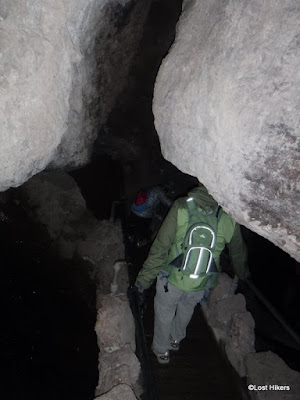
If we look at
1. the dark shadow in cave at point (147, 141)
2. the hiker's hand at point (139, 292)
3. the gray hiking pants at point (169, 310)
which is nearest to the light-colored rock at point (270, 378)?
the gray hiking pants at point (169, 310)

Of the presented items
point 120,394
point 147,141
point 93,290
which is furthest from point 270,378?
point 147,141

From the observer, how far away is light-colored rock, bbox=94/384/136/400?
2.80 meters

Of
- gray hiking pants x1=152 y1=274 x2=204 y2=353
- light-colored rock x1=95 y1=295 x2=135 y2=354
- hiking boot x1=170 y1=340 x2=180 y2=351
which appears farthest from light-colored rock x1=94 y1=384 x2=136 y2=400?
hiking boot x1=170 y1=340 x2=180 y2=351

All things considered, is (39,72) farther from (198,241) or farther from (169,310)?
(169,310)

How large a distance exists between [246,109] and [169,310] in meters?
2.26

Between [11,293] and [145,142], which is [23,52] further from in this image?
[145,142]

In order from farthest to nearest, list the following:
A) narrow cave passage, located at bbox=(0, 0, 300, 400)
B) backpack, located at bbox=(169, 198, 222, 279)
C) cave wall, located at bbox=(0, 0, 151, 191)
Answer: narrow cave passage, located at bbox=(0, 0, 300, 400) < backpack, located at bbox=(169, 198, 222, 279) < cave wall, located at bbox=(0, 0, 151, 191)

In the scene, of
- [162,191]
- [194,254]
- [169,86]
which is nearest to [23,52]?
[169,86]

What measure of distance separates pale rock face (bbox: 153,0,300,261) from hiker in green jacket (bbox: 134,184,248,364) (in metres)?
0.51

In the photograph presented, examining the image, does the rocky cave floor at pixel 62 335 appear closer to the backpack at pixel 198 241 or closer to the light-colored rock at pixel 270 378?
the light-colored rock at pixel 270 378

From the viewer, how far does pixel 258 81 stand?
1.87m

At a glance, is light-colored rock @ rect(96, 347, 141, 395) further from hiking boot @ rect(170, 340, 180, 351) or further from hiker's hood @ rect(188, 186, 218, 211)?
hiker's hood @ rect(188, 186, 218, 211)

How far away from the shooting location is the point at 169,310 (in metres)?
3.24

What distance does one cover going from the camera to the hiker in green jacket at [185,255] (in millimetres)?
2799
